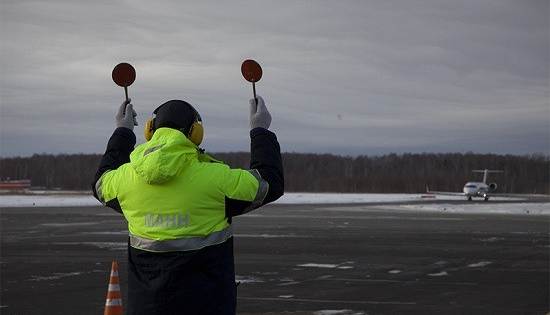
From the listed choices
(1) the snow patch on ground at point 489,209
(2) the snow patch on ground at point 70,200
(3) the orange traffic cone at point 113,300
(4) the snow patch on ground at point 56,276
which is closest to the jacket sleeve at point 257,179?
(3) the orange traffic cone at point 113,300

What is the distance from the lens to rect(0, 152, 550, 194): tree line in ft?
433

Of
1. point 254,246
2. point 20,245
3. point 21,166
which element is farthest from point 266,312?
point 21,166

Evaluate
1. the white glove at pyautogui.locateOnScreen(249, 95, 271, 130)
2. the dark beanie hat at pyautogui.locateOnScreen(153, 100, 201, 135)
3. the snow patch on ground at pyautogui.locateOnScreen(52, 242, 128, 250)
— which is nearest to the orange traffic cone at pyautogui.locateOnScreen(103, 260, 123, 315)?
the dark beanie hat at pyautogui.locateOnScreen(153, 100, 201, 135)

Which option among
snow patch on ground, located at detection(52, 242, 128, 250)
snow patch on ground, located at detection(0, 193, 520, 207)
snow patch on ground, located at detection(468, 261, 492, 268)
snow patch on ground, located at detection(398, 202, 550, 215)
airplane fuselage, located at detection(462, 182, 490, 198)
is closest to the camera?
snow patch on ground, located at detection(468, 261, 492, 268)

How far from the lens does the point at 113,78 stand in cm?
439

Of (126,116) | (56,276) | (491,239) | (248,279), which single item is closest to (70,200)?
(491,239)

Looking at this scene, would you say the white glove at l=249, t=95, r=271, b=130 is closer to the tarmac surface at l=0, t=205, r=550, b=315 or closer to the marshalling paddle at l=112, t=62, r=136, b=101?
the marshalling paddle at l=112, t=62, r=136, b=101

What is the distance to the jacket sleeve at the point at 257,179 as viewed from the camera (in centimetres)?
388

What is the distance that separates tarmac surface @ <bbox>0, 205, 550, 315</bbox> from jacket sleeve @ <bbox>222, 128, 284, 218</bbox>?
6.75 metres

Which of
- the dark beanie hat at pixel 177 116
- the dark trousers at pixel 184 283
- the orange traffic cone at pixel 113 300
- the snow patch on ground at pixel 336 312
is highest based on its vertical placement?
the dark beanie hat at pixel 177 116

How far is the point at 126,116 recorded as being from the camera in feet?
14.6

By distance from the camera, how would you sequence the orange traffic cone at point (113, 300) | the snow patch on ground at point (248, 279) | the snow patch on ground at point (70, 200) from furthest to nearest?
the snow patch on ground at point (70, 200), the snow patch on ground at point (248, 279), the orange traffic cone at point (113, 300)

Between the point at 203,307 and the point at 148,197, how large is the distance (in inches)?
23.3

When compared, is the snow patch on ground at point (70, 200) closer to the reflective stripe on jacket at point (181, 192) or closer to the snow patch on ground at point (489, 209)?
the snow patch on ground at point (489, 209)
